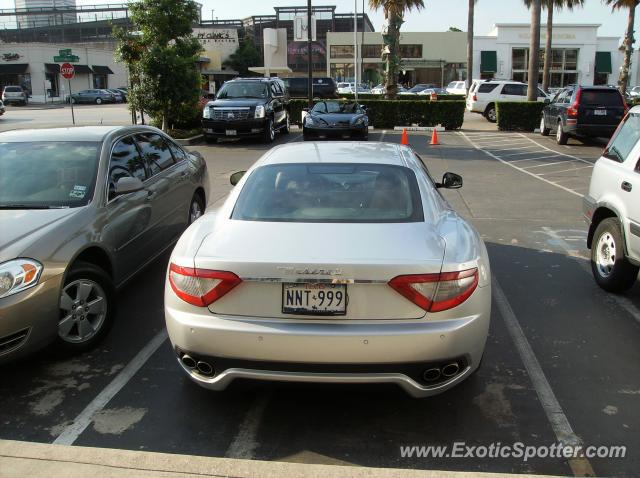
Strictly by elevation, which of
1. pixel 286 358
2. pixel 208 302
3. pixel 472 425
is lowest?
pixel 472 425

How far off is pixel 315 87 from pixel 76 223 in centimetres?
3627

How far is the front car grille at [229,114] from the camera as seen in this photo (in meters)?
18.0

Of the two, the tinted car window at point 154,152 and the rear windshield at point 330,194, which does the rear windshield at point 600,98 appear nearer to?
the tinted car window at point 154,152

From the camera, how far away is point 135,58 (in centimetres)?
1880

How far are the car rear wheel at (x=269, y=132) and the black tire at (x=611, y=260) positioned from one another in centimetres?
1352

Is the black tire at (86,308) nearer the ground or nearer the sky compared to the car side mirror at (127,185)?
nearer the ground

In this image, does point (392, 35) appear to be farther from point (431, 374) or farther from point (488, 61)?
point (488, 61)

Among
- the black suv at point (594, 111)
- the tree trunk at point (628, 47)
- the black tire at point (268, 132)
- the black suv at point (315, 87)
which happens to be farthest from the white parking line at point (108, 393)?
the black suv at point (315, 87)

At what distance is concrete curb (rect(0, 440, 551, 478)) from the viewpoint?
9.00ft

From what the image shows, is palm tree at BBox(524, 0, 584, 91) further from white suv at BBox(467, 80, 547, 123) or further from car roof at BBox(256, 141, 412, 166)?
car roof at BBox(256, 141, 412, 166)

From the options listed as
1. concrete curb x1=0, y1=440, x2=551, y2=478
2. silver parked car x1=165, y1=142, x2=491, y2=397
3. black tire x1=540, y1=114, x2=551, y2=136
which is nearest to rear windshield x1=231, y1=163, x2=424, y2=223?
silver parked car x1=165, y1=142, x2=491, y2=397

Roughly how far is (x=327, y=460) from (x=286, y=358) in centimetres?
58

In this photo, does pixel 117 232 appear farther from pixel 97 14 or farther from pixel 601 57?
pixel 97 14

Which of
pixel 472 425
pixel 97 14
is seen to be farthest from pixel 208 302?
pixel 97 14
